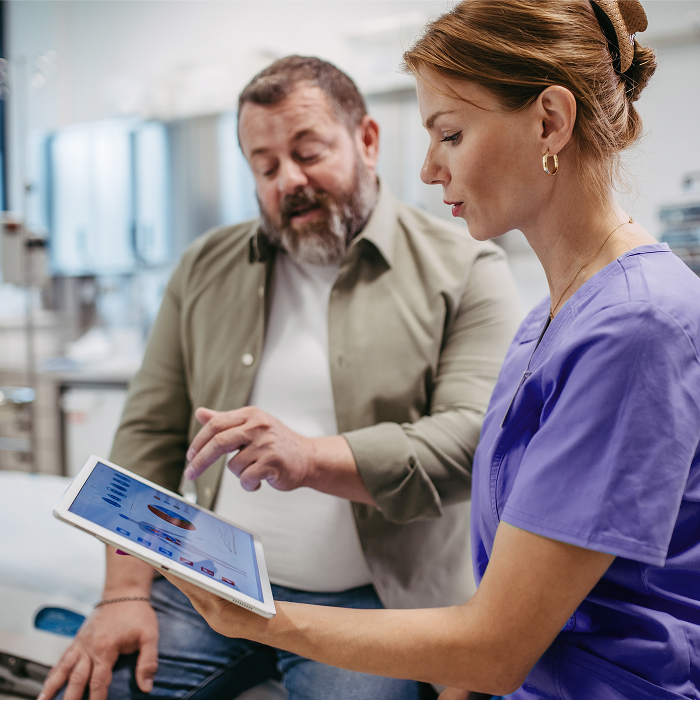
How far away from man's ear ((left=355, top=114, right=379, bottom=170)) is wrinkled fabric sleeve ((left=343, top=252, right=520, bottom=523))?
0.32 metres

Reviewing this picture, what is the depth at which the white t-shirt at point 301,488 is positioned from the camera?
1.13m

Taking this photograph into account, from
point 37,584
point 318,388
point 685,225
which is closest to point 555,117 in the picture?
point 318,388

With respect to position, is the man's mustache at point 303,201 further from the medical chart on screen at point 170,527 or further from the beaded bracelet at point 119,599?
the beaded bracelet at point 119,599

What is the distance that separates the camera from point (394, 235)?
4.24 ft

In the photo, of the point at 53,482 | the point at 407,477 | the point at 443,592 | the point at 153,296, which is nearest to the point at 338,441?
the point at 407,477

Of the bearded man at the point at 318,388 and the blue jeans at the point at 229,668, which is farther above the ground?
the bearded man at the point at 318,388

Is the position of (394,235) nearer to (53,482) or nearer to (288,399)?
(288,399)

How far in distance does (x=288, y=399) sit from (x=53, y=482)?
89cm

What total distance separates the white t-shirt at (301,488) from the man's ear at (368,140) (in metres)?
0.25

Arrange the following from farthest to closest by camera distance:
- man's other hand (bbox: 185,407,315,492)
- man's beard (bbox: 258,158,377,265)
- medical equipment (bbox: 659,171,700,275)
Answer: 1. medical equipment (bbox: 659,171,700,275)
2. man's beard (bbox: 258,158,377,265)
3. man's other hand (bbox: 185,407,315,492)

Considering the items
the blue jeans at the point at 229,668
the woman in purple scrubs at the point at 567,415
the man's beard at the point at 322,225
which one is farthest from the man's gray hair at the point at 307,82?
the blue jeans at the point at 229,668

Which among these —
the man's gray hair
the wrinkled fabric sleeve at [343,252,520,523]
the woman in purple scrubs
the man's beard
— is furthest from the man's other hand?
the man's gray hair

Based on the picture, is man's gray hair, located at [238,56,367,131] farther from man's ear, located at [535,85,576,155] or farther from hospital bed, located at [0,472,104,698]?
hospital bed, located at [0,472,104,698]

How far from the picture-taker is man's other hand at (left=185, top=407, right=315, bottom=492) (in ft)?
2.90
